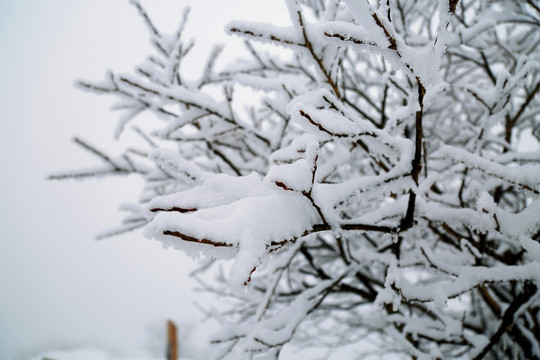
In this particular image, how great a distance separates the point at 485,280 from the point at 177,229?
3.10ft

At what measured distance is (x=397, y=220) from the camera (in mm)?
1176

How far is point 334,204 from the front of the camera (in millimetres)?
708

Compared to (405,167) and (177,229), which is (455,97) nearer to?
(405,167)

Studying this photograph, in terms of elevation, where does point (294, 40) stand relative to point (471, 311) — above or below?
above

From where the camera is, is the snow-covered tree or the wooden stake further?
the wooden stake

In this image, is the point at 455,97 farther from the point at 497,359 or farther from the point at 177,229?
the point at 177,229

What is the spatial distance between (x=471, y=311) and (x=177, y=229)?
11.9 feet

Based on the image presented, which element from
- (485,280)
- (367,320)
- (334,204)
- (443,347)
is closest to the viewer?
(334,204)

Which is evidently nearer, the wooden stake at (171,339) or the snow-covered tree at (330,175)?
the snow-covered tree at (330,175)

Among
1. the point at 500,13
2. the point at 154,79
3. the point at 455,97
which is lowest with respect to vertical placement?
the point at 154,79

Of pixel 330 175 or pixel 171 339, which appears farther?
pixel 171 339

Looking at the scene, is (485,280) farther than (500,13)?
No

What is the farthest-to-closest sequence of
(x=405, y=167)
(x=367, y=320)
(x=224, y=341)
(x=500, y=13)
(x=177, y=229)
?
(x=367, y=320), (x=500, y=13), (x=224, y=341), (x=405, y=167), (x=177, y=229)

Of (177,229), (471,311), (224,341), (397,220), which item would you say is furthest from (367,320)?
(177,229)
